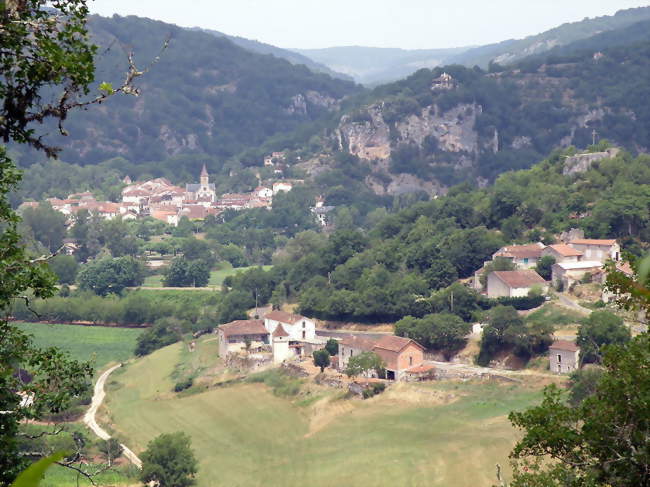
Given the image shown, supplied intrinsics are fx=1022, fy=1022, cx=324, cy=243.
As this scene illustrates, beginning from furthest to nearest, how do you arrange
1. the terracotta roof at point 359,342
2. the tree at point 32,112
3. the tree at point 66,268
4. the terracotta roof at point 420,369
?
the tree at point 66,268, the terracotta roof at point 359,342, the terracotta roof at point 420,369, the tree at point 32,112

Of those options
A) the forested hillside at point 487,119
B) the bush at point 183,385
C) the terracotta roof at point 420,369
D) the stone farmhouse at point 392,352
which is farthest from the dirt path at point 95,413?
the forested hillside at point 487,119

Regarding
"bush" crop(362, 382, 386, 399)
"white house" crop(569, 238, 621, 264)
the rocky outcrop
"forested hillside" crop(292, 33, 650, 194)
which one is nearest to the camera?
"bush" crop(362, 382, 386, 399)

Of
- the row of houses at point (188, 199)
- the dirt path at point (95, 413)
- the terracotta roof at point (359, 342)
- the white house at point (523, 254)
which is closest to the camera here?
the dirt path at point (95, 413)

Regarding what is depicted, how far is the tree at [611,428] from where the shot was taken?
44.1 ft

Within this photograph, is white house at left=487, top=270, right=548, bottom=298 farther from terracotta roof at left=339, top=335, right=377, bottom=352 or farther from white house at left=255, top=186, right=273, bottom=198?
white house at left=255, top=186, right=273, bottom=198

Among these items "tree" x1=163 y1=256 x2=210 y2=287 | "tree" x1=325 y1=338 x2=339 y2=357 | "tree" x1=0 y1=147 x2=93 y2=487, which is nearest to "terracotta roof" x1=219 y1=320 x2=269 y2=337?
"tree" x1=325 y1=338 x2=339 y2=357

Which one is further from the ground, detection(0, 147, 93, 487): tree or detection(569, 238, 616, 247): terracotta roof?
detection(0, 147, 93, 487): tree

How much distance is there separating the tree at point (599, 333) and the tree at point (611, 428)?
3231cm

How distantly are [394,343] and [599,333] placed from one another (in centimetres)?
1155

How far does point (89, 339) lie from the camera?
72.9 meters

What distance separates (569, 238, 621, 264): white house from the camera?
60969 mm

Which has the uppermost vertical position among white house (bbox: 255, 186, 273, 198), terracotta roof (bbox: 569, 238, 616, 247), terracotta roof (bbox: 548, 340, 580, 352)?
terracotta roof (bbox: 569, 238, 616, 247)

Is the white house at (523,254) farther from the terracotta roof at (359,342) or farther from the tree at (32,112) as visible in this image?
the tree at (32,112)

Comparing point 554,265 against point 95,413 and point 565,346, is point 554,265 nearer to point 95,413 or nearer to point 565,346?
point 565,346
